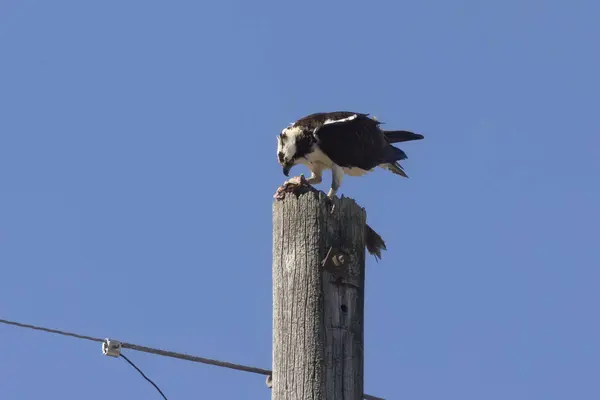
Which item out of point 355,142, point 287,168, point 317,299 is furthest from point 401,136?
point 317,299

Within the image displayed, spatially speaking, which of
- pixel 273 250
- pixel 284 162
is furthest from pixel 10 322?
pixel 284 162

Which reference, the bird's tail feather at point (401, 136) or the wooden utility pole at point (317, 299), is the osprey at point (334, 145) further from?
the wooden utility pole at point (317, 299)

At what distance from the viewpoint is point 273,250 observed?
4.59 meters

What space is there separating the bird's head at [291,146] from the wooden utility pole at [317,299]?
3.85m

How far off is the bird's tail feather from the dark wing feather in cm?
24

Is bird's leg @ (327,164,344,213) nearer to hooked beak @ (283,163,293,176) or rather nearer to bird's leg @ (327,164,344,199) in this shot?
bird's leg @ (327,164,344,199)

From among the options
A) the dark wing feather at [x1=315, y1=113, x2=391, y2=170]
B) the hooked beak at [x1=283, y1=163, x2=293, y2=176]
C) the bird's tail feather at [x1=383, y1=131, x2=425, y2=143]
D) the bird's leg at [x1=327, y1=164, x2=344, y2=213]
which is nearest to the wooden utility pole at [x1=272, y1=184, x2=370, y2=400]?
the bird's leg at [x1=327, y1=164, x2=344, y2=213]

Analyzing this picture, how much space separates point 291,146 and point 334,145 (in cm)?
36

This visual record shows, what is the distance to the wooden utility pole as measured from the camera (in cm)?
435

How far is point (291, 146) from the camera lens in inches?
336

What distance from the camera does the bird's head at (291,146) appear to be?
849cm

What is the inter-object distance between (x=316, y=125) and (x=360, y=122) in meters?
0.42

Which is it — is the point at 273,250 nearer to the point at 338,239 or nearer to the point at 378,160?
the point at 338,239

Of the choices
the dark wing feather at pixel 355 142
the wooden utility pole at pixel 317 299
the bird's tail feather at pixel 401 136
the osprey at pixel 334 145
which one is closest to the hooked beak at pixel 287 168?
the osprey at pixel 334 145
